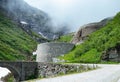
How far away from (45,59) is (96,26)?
20869 mm

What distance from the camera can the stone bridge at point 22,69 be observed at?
73.2 metres

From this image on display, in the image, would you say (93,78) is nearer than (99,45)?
Yes

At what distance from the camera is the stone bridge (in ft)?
240

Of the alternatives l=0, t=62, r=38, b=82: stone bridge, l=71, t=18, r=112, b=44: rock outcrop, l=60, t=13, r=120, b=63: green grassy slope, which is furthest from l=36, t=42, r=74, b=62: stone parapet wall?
l=0, t=62, r=38, b=82: stone bridge

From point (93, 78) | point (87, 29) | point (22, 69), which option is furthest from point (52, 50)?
point (93, 78)

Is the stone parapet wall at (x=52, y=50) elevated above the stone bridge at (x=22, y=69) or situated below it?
above

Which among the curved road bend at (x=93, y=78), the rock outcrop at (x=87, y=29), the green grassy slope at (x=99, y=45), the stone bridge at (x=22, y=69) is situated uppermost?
the rock outcrop at (x=87, y=29)

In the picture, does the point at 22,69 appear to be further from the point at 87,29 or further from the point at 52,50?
the point at 87,29

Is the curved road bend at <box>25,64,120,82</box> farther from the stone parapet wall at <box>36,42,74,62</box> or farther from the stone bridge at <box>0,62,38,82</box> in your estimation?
the stone parapet wall at <box>36,42,74,62</box>

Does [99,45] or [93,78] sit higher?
[99,45]

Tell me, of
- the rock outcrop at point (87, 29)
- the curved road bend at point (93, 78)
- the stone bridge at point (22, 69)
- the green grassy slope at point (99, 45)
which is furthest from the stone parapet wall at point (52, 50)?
the curved road bend at point (93, 78)

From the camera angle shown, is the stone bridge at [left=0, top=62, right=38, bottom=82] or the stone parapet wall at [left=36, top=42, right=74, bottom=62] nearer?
the stone bridge at [left=0, top=62, right=38, bottom=82]

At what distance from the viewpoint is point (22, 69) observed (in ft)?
250

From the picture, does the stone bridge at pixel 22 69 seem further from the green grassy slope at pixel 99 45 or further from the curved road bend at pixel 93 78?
the curved road bend at pixel 93 78
